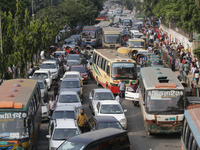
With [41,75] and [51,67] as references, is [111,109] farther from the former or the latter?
[51,67]

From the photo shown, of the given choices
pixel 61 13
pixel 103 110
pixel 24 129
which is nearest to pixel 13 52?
pixel 103 110

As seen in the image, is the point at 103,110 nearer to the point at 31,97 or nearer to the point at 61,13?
the point at 31,97

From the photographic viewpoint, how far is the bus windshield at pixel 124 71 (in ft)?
94.0

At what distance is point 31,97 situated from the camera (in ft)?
58.0

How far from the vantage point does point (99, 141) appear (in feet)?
45.9

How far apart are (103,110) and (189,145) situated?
28.1 feet

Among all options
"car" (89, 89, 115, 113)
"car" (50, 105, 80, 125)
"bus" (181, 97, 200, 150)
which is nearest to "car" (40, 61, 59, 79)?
"car" (89, 89, 115, 113)

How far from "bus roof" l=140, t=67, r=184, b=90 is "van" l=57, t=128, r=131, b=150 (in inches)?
203

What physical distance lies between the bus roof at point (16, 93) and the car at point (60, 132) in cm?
166

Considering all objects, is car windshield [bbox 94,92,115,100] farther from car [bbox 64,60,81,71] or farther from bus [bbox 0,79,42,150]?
car [bbox 64,60,81,71]

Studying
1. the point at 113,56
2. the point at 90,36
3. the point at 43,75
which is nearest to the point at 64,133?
the point at 113,56

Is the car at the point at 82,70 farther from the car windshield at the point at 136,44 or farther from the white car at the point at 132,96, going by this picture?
the car windshield at the point at 136,44

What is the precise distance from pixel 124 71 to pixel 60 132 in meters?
12.0

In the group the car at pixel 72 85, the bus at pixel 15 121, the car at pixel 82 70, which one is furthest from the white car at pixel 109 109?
the car at pixel 82 70
